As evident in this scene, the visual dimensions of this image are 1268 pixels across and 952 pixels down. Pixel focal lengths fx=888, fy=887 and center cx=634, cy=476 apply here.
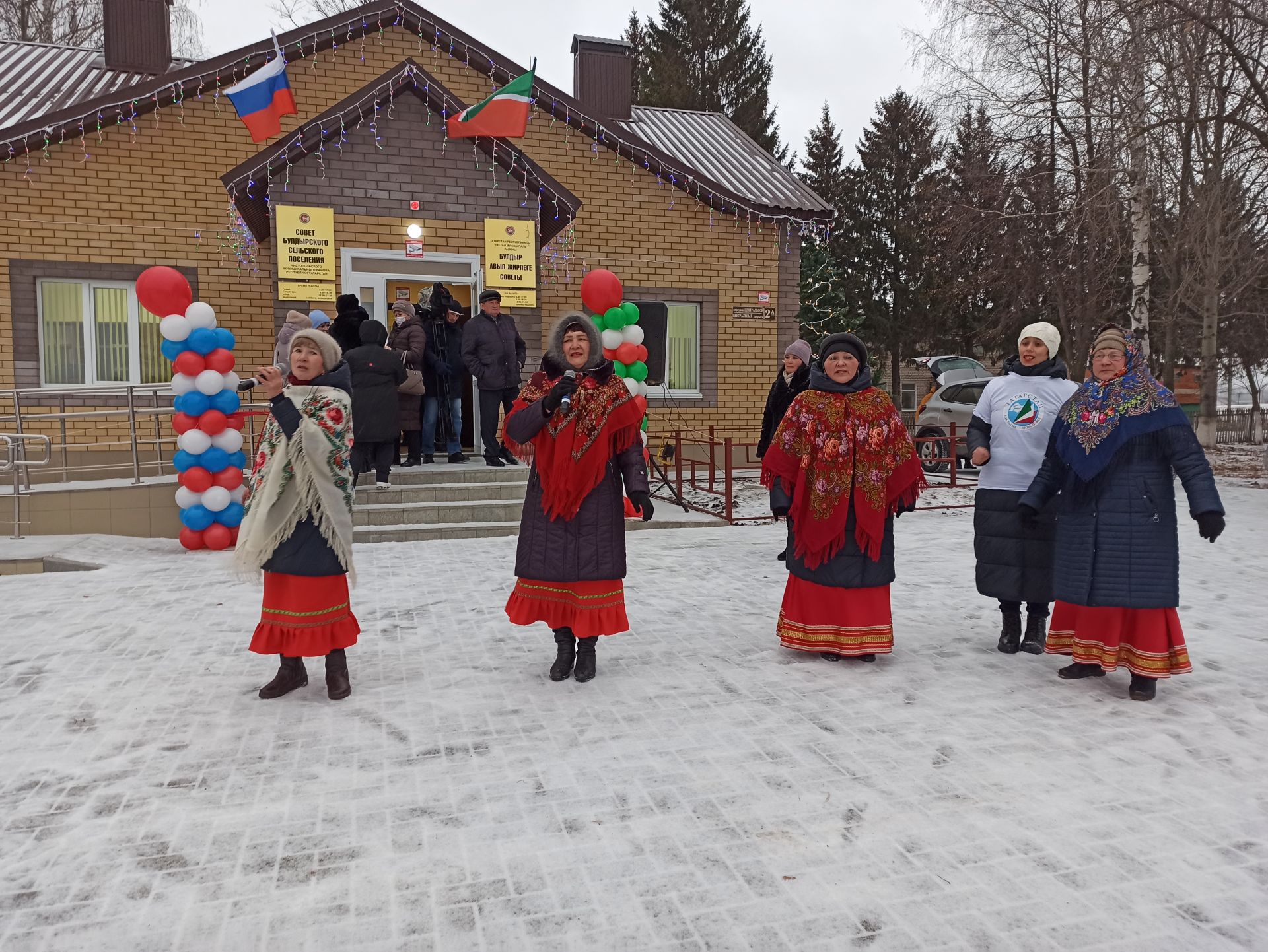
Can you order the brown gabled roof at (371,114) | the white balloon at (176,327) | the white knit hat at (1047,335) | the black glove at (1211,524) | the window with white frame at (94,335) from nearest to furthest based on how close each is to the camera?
1. the black glove at (1211,524)
2. the white knit hat at (1047,335)
3. the white balloon at (176,327)
4. the brown gabled roof at (371,114)
5. the window with white frame at (94,335)

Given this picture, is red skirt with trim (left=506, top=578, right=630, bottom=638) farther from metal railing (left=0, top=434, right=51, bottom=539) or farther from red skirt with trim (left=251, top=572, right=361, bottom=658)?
metal railing (left=0, top=434, right=51, bottom=539)

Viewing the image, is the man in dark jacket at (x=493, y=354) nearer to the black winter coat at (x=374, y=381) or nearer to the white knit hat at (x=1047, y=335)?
the black winter coat at (x=374, y=381)

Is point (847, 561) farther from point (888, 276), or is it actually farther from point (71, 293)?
point (888, 276)

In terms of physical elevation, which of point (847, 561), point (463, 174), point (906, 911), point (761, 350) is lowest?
point (906, 911)

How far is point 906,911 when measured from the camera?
8.00 feet

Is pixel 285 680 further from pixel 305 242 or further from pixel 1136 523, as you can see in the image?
pixel 305 242

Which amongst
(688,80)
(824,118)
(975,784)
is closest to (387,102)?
(975,784)

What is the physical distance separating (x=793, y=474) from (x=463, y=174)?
767cm

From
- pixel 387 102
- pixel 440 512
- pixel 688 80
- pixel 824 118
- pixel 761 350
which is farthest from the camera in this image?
pixel 824 118

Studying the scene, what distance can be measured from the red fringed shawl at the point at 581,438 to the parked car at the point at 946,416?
11.9m

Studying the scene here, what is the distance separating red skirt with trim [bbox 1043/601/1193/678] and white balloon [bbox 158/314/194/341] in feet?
23.8

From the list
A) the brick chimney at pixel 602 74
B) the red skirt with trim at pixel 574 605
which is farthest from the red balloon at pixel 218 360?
the brick chimney at pixel 602 74

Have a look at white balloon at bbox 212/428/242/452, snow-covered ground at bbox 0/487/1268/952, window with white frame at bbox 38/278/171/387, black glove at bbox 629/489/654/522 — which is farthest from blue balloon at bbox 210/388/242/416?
black glove at bbox 629/489/654/522

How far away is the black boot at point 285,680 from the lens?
13.7 ft
